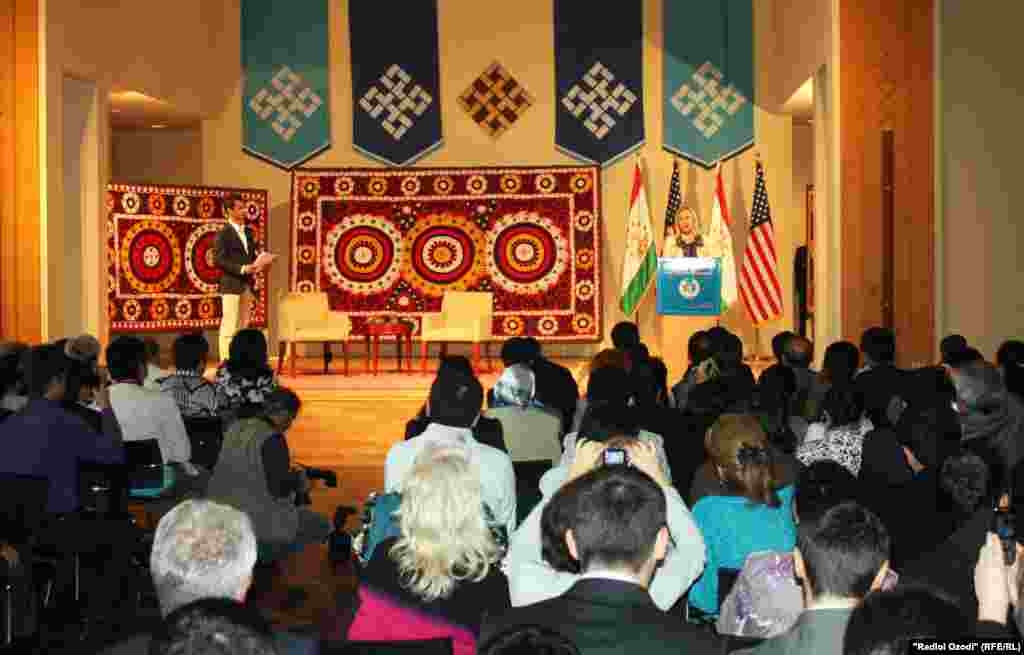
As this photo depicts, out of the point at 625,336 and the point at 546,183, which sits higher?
the point at 546,183

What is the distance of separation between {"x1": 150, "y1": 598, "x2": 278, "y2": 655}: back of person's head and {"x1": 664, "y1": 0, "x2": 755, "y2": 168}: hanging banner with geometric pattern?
14.2m

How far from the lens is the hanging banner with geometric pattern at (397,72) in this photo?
1628cm

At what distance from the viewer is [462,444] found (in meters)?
4.57

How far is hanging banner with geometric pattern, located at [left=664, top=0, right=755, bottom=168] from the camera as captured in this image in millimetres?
15711

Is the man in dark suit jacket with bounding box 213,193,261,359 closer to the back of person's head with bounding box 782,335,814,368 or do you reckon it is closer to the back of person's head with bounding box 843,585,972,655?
the back of person's head with bounding box 782,335,814,368

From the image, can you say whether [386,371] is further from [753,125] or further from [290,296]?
[753,125]

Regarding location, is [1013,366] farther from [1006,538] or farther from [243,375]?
[1006,538]

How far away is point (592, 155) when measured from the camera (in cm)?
1611

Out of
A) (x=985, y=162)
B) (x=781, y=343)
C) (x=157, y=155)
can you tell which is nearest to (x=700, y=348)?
(x=781, y=343)

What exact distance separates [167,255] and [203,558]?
40.9ft

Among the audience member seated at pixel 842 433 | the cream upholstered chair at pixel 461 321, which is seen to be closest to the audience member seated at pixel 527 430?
the audience member seated at pixel 842 433

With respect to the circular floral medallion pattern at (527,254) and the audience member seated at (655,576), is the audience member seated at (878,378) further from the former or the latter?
the circular floral medallion pattern at (527,254)

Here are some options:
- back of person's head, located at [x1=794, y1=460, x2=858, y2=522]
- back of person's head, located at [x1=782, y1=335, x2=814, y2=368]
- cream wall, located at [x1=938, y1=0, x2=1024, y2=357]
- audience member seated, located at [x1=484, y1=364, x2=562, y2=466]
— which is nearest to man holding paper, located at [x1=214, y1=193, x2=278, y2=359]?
cream wall, located at [x1=938, y1=0, x2=1024, y2=357]

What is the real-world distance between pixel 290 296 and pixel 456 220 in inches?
90.4
